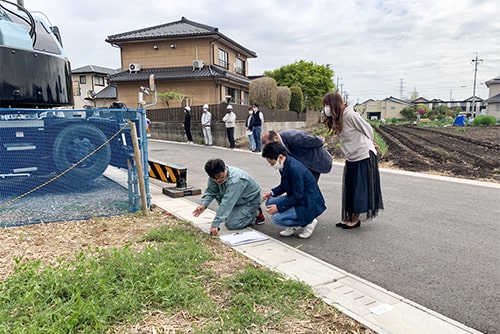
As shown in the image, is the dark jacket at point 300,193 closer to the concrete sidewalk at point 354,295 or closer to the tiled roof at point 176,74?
the concrete sidewalk at point 354,295

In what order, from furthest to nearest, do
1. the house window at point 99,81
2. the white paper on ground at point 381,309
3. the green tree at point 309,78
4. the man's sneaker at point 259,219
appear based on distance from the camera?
the house window at point 99,81 → the green tree at point 309,78 → the man's sneaker at point 259,219 → the white paper on ground at point 381,309

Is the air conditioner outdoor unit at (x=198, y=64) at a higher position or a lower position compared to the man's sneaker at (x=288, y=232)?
higher

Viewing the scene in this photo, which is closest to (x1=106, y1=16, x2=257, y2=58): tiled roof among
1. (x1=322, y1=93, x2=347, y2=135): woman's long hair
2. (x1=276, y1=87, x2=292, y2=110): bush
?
(x1=276, y1=87, x2=292, y2=110): bush

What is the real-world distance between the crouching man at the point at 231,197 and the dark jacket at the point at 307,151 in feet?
2.32

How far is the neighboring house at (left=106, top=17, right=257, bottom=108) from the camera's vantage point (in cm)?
2502

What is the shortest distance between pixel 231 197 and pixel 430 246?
2346 millimetres

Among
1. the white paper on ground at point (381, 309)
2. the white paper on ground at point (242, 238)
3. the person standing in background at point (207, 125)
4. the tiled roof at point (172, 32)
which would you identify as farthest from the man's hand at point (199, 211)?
the tiled roof at point (172, 32)

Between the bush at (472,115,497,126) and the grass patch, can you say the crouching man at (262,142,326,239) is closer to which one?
the grass patch

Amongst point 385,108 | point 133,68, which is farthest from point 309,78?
point 385,108

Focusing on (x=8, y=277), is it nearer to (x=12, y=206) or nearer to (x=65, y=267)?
(x=65, y=267)

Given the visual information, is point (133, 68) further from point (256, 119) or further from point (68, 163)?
point (68, 163)

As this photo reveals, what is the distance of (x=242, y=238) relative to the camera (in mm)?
4355

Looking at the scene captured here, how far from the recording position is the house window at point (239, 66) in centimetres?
3031

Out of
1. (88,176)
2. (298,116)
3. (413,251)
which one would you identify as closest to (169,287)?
(413,251)
